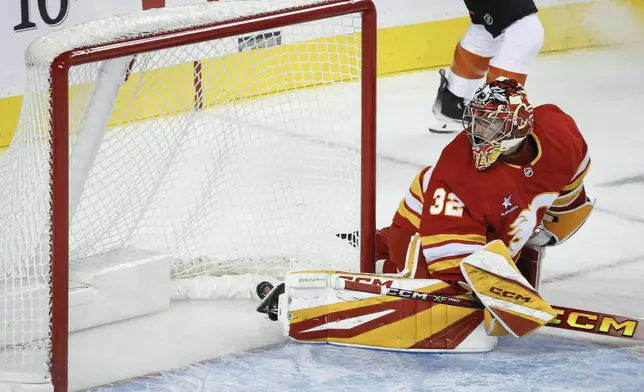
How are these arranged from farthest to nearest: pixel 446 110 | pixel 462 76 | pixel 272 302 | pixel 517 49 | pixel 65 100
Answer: pixel 446 110 < pixel 462 76 < pixel 517 49 < pixel 272 302 < pixel 65 100

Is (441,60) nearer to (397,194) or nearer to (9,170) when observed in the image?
(397,194)

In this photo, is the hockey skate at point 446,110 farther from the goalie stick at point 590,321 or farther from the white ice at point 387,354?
the goalie stick at point 590,321

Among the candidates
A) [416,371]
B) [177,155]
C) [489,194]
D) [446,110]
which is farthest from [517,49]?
[416,371]

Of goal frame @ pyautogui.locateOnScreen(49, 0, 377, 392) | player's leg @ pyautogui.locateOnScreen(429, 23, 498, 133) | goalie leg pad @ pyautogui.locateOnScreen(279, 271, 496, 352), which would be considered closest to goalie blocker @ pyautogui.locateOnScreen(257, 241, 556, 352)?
goalie leg pad @ pyautogui.locateOnScreen(279, 271, 496, 352)

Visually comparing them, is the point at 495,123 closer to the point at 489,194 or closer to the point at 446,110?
the point at 489,194

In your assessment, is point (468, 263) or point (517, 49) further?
point (517, 49)

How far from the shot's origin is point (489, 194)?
2979 millimetres

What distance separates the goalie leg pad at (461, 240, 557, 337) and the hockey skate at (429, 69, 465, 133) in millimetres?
2016

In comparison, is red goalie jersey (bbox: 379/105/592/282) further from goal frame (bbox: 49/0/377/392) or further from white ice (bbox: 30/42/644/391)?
goal frame (bbox: 49/0/377/392)

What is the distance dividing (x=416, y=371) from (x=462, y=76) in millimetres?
2081

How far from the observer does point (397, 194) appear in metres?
4.28

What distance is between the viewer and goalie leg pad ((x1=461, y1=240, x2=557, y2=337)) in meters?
Answer: 2.89

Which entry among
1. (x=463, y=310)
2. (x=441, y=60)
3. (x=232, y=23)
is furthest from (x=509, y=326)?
(x=441, y=60)

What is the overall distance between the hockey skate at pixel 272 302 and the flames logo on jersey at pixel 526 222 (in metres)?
0.56
